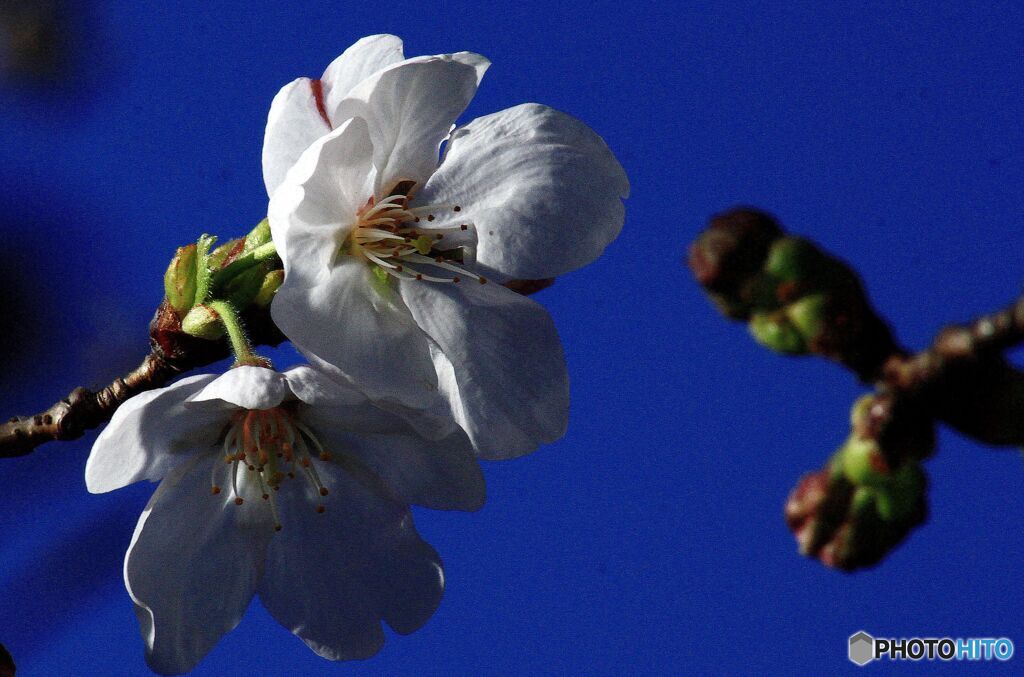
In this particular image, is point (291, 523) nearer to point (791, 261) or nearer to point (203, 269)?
point (203, 269)

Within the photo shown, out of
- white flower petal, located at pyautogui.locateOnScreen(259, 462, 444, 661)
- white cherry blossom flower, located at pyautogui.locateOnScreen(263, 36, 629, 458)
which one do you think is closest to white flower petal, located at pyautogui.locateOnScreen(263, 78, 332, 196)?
white cherry blossom flower, located at pyautogui.locateOnScreen(263, 36, 629, 458)

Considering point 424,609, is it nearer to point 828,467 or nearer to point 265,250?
point 265,250

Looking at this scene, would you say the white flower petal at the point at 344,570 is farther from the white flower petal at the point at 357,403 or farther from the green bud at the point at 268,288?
the green bud at the point at 268,288

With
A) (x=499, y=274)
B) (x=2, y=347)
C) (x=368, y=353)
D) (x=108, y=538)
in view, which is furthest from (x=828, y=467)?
(x=2, y=347)

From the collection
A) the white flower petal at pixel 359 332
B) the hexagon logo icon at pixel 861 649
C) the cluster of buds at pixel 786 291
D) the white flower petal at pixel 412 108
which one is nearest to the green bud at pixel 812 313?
the cluster of buds at pixel 786 291

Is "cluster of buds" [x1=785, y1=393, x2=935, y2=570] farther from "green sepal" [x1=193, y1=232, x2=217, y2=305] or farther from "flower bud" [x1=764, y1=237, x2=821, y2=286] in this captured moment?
"green sepal" [x1=193, y1=232, x2=217, y2=305]

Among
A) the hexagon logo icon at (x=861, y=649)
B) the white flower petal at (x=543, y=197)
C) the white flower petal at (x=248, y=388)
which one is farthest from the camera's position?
the hexagon logo icon at (x=861, y=649)
